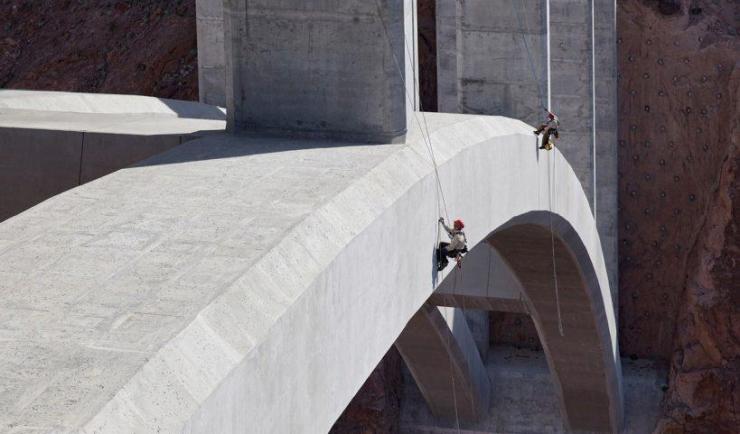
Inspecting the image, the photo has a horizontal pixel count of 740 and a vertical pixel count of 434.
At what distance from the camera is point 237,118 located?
11828mm

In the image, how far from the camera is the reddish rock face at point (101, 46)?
118 ft

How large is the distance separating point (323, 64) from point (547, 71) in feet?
28.0

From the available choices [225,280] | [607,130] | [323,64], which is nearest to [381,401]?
[607,130]

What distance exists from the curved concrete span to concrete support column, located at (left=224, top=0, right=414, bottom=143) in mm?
316

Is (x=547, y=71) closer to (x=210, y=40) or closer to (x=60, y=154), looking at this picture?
(x=60, y=154)

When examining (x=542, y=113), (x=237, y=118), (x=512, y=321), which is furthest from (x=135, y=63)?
(x=237, y=118)

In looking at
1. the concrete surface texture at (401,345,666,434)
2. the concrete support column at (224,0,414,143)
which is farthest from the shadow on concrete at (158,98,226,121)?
the concrete support column at (224,0,414,143)

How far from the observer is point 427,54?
108 ft

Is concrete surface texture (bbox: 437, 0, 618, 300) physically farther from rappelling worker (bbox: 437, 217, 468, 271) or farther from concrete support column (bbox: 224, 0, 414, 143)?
rappelling worker (bbox: 437, 217, 468, 271)

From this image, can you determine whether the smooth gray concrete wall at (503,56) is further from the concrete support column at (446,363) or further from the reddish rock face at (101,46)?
the reddish rock face at (101,46)

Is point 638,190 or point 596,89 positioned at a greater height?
point 596,89

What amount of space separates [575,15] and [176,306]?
1839cm

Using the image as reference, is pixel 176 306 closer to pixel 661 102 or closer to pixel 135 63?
pixel 661 102

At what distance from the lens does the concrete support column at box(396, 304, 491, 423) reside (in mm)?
25531
